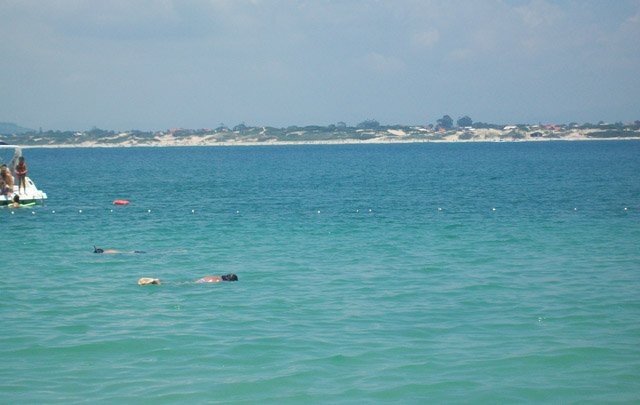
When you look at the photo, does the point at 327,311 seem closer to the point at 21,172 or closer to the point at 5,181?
the point at 21,172

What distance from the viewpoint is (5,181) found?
45.6m

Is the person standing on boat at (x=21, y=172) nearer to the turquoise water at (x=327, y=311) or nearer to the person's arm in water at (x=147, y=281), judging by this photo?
the turquoise water at (x=327, y=311)

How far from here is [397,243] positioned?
29.3 m

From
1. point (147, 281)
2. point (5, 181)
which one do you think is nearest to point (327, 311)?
point (147, 281)

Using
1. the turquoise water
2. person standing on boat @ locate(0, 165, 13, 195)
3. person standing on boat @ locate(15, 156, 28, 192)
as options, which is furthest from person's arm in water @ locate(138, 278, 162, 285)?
person standing on boat @ locate(0, 165, 13, 195)

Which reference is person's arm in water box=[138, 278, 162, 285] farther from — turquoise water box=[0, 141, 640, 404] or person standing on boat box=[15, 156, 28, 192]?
person standing on boat box=[15, 156, 28, 192]

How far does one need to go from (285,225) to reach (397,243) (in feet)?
27.7

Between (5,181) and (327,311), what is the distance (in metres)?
34.8

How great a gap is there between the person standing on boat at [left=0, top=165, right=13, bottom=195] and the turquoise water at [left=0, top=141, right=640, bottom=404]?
9.43 m

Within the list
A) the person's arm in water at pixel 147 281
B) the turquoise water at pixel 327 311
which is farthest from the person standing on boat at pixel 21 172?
the person's arm in water at pixel 147 281

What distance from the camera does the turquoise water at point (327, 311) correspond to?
13.4 metres

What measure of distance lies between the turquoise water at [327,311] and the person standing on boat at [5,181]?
9434 millimetres

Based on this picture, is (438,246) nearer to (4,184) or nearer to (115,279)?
(115,279)

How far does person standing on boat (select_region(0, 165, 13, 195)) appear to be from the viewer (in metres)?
44.9
